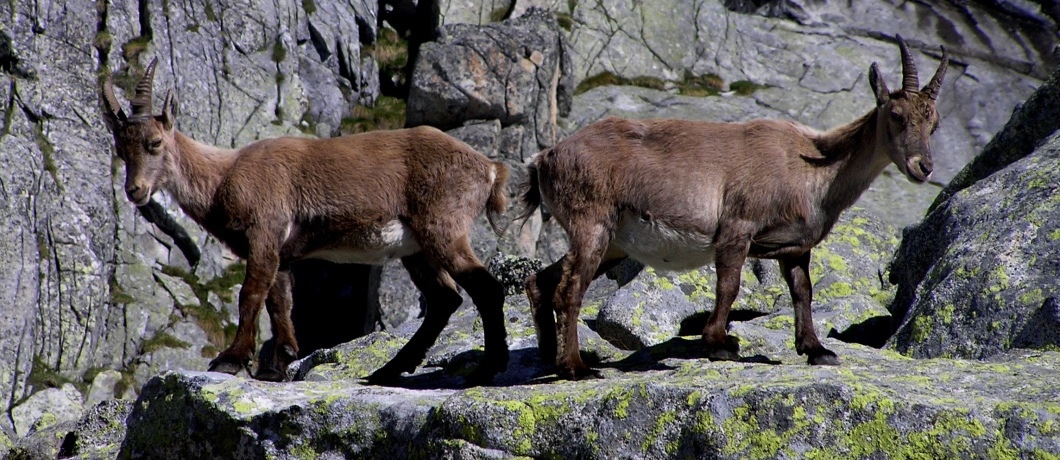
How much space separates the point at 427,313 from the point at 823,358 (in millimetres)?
3245

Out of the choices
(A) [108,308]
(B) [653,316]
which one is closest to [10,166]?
(A) [108,308]

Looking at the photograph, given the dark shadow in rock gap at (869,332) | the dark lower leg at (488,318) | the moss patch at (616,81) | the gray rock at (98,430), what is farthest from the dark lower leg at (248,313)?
the moss patch at (616,81)

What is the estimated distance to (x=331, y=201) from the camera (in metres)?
8.98

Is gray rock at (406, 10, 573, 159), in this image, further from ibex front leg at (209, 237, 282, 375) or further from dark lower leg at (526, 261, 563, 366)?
dark lower leg at (526, 261, 563, 366)

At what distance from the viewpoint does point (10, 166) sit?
2073cm

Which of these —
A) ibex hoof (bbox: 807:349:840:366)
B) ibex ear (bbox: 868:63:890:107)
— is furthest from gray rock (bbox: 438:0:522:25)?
ibex hoof (bbox: 807:349:840:366)

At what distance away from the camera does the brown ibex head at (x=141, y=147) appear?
919 centimetres

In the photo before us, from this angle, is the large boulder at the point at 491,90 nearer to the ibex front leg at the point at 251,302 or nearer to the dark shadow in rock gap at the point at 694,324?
the dark shadow in rock gap at the point at 694,324

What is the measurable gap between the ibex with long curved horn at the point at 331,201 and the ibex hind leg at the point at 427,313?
0.01 m

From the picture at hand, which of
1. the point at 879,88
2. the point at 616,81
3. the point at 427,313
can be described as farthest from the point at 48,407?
the point at 879,88

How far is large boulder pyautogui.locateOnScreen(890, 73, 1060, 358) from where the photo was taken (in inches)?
308

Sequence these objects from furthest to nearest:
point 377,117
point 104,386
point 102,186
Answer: point 377,117 < point 102,186 < point 104,386

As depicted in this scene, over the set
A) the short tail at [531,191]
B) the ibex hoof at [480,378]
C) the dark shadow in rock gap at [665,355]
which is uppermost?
the short tail at [531,191]

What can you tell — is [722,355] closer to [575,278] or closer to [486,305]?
[575,278]
